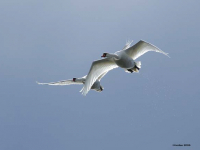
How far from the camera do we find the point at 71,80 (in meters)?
35.6

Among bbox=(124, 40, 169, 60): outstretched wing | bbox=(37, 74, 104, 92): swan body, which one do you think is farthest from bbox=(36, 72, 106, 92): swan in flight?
bbox=(124, 40, 169, 60): outstretched wing

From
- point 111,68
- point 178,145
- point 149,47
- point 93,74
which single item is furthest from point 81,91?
point 178,145

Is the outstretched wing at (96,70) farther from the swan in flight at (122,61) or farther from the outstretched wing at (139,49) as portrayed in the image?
the outstretched wing at (139,49)

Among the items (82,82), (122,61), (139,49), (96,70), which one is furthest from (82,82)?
(139,49)

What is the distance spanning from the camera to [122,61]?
29578mm

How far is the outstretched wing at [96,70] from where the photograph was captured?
1186 inches

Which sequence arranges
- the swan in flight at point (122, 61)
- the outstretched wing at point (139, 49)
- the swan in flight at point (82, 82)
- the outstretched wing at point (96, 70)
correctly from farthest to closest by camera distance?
the swan in flight at point (82, 82), the outstretched wing at point (96, 70), the swan in flight at point (122, 61), the outstretched wing at point (139, 49)

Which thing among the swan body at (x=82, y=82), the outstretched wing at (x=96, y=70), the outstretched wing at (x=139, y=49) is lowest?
the swan body at (x=82, y=82)

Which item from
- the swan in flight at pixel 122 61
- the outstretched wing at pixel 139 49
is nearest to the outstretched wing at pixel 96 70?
the swan in flight at pixel 122 61

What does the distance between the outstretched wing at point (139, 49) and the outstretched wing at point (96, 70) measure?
1.69 meters

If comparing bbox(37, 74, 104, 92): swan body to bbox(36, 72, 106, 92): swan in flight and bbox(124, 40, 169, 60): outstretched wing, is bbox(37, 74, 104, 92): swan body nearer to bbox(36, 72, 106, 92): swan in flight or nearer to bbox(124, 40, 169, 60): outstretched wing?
bbox(36, 72, 106, 92): swan in flight

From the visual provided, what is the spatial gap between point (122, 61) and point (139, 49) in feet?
5.36

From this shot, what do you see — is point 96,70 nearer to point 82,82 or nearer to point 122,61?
point 122,61

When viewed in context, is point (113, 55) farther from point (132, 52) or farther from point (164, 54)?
point (164, 54)
